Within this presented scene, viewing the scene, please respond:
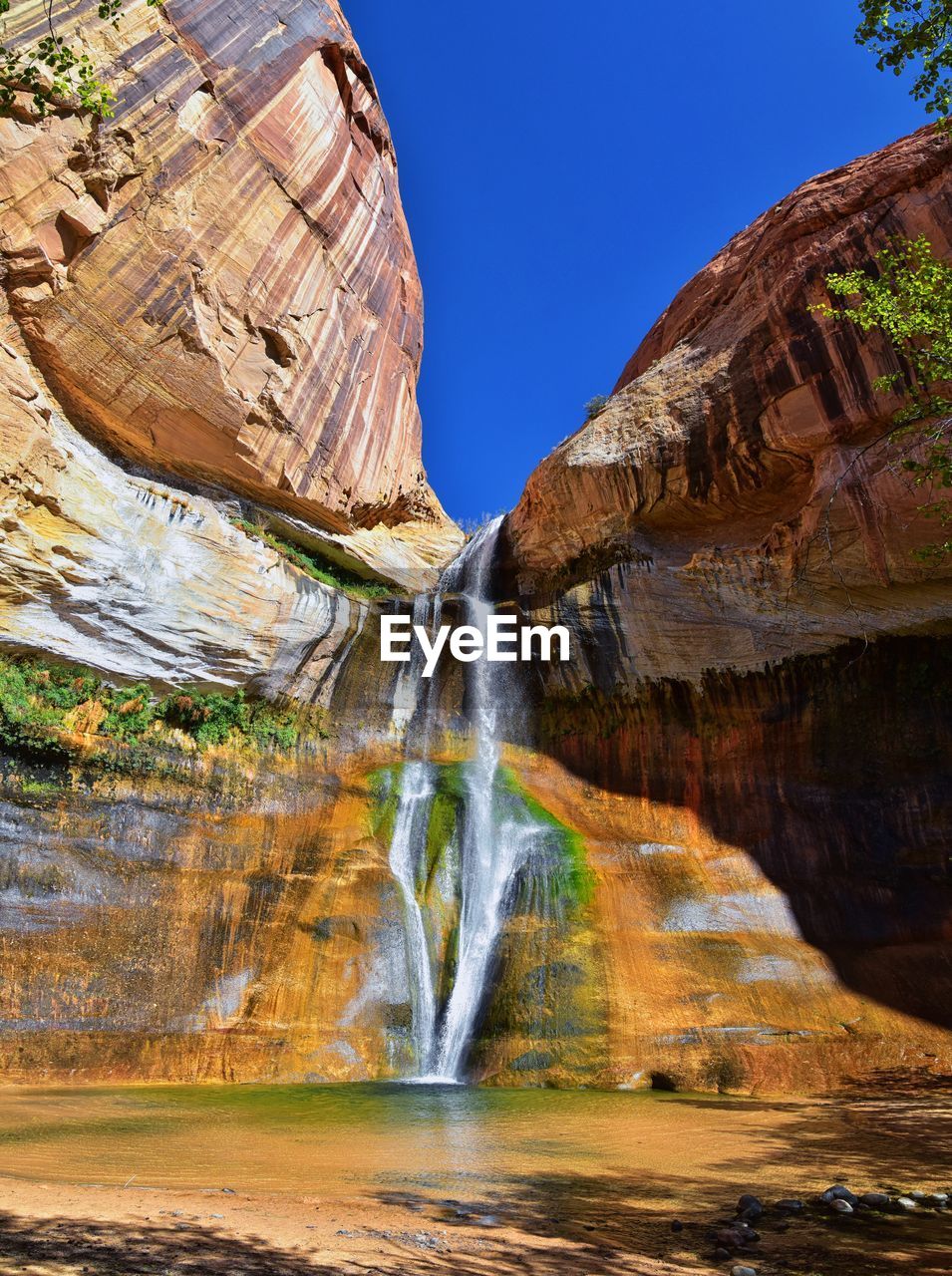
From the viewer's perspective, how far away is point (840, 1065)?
39.6ft

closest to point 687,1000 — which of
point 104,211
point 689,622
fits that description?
point 689,622

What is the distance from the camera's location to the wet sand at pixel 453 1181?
4301 mm

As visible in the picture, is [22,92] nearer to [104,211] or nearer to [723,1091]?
[104,211]

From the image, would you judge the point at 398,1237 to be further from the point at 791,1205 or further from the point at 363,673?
the point at 363,673

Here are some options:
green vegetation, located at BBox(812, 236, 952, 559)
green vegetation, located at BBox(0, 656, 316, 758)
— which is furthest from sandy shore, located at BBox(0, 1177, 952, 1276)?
green vegetation, located at BBox(0, 656, 316, 758)

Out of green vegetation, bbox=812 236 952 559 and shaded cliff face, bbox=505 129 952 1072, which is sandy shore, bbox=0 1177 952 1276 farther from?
shaded cliff face, bbox=505 129 952 1072

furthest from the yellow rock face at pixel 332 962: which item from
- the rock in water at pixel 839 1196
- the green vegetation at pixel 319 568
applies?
the rock in water at pixel 839 1196

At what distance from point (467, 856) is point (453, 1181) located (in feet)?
32.7

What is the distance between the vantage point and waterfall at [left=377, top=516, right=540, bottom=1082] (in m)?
13.9

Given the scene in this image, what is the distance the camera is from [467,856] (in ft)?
53.6

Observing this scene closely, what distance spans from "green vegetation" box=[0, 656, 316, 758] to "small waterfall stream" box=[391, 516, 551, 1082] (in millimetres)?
3171

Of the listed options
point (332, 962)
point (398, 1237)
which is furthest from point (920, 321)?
point (332, 962)

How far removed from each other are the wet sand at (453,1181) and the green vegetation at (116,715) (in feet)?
19.4

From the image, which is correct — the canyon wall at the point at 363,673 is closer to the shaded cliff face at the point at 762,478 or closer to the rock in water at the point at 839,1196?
the shaded cliff face at the point at 762,478
